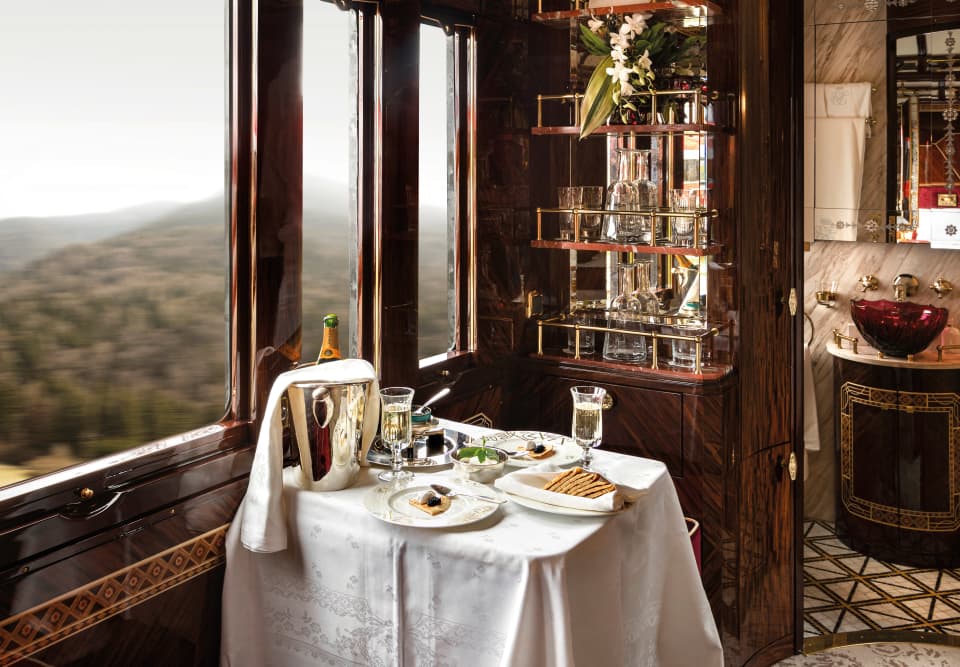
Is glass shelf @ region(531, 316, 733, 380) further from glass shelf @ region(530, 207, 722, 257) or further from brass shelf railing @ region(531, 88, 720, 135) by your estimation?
brass shelf railing @ region(531, 88, 720, 135)

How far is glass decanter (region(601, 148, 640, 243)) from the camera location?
9.73ft

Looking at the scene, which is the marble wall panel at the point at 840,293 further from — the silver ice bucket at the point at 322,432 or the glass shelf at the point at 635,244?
the silver ice bucket at the point at 322,432

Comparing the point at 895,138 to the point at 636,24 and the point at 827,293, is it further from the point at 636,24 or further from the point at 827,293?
the point at 636,24

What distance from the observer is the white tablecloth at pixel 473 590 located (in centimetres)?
174

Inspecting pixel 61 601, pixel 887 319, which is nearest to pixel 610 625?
pixel 61 601

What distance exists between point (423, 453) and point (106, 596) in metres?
0.79

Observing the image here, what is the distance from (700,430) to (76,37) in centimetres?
200

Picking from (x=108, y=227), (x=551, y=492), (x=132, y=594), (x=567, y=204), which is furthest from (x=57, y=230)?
(x=567, y=204)

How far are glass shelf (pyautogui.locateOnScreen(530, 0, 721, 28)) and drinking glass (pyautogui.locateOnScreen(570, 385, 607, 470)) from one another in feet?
4.31

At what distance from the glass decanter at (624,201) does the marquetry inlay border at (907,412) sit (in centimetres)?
165

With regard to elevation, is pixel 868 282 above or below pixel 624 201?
below

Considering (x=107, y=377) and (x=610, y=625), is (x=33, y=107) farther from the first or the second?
(x=610, y=625)

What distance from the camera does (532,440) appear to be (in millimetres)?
2391

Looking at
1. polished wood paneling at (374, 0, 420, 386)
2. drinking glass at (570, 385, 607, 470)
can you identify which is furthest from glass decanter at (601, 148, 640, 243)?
drinking glass at (570, 385, 607, 470)
